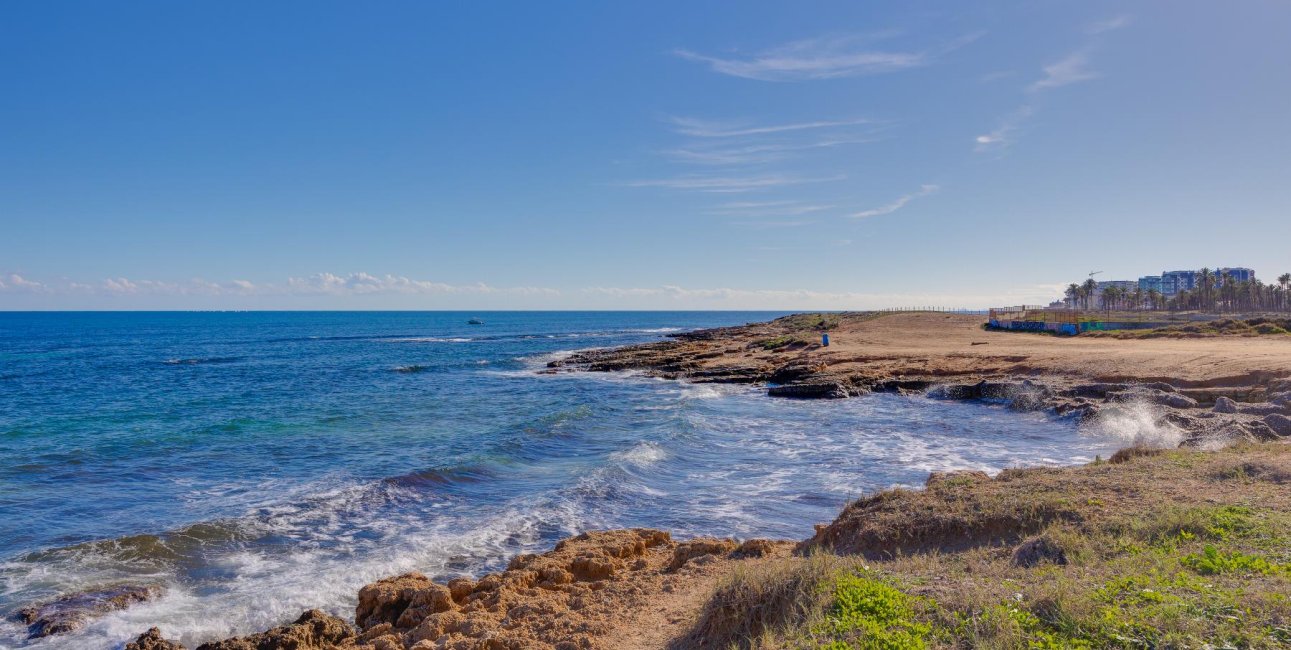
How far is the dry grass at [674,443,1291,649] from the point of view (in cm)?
532

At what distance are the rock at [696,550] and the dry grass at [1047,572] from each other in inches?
53.5

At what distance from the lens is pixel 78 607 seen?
9727 mm

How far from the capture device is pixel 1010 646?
5.15m

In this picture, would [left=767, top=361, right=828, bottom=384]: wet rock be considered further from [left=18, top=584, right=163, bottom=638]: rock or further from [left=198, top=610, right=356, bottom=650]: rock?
[left=18, top=584, right=163, bottom=638]: rock

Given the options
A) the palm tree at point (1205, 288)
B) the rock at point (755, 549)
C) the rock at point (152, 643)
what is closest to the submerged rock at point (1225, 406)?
the rock at point (755, 549)

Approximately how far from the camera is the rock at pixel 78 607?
9.14 meters

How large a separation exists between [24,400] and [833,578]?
41585 mm

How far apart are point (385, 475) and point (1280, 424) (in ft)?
72.0

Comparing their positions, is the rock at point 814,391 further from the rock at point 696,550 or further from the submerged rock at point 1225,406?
the rock at point 696,550

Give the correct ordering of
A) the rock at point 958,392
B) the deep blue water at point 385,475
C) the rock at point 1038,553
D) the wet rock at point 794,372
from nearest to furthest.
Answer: the rock at point 1038,553
the deep blue water at point 385,475
the rock at point 958,392
the wet rock at point 794,372

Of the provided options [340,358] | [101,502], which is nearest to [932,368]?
[101,502]

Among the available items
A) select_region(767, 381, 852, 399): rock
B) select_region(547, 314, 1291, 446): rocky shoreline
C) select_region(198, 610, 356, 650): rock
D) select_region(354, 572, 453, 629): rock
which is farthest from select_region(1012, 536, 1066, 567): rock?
A: select_region(767, 381, 852, 399): rock

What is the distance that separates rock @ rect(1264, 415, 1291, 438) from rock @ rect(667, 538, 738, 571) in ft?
46.6

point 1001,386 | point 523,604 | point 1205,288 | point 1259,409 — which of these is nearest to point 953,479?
point 523,604
